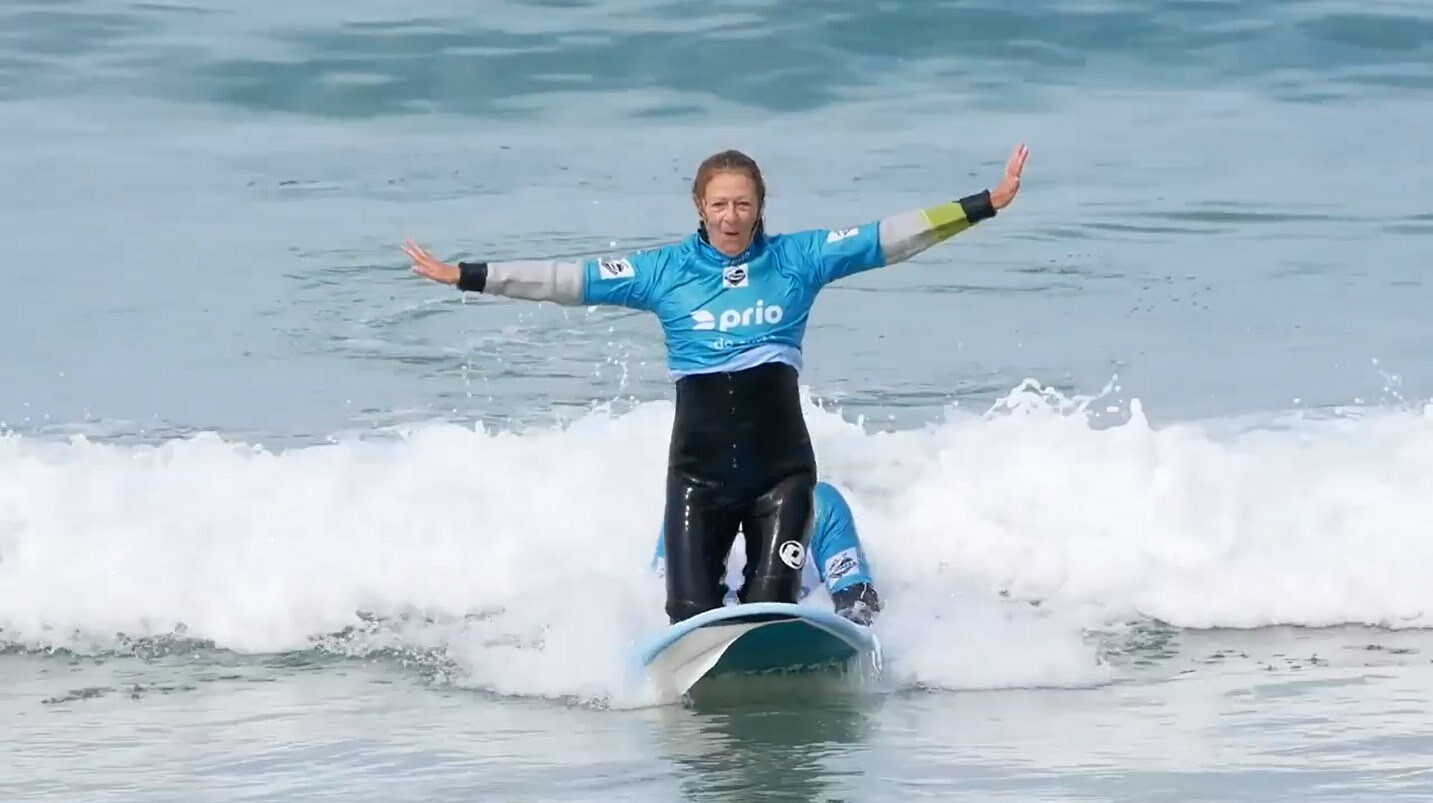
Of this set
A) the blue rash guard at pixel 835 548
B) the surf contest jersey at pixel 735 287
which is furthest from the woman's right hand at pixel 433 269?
the blue rash guard at pixel 835 548

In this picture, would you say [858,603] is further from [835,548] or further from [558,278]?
[558,278]

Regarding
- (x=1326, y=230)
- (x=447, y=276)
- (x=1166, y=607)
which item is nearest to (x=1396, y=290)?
(x=1326, y=230)

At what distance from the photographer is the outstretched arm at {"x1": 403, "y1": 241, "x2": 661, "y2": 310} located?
758 centimetres

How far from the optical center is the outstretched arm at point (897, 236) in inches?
303

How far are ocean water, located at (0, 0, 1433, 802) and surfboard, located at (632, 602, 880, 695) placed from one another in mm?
98

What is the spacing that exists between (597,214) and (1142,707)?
10.2 meters

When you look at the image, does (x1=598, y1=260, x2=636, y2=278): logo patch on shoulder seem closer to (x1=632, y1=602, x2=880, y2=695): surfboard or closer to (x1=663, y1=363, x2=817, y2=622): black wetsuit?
(x1=663, y1=363, x2=817, y2=622): black wetsuit

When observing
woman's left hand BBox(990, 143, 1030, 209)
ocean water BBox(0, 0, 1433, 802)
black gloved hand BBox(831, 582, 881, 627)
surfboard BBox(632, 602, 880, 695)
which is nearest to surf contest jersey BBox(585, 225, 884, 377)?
woman's left hand BBox(990, 143, 1030, 209)

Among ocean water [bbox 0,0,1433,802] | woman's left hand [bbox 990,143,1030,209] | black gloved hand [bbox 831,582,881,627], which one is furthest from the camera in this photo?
black gloved hand [bbox 831,582,881,627]

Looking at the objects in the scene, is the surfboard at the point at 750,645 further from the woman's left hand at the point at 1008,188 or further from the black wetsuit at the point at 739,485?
the woman's left hand at the point at 1008,188

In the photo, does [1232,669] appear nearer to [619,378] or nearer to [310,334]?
[619,378]

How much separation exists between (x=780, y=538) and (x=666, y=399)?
4876 mm

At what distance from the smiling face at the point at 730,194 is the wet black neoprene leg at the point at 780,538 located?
0.89m

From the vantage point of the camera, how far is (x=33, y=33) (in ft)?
73.0
